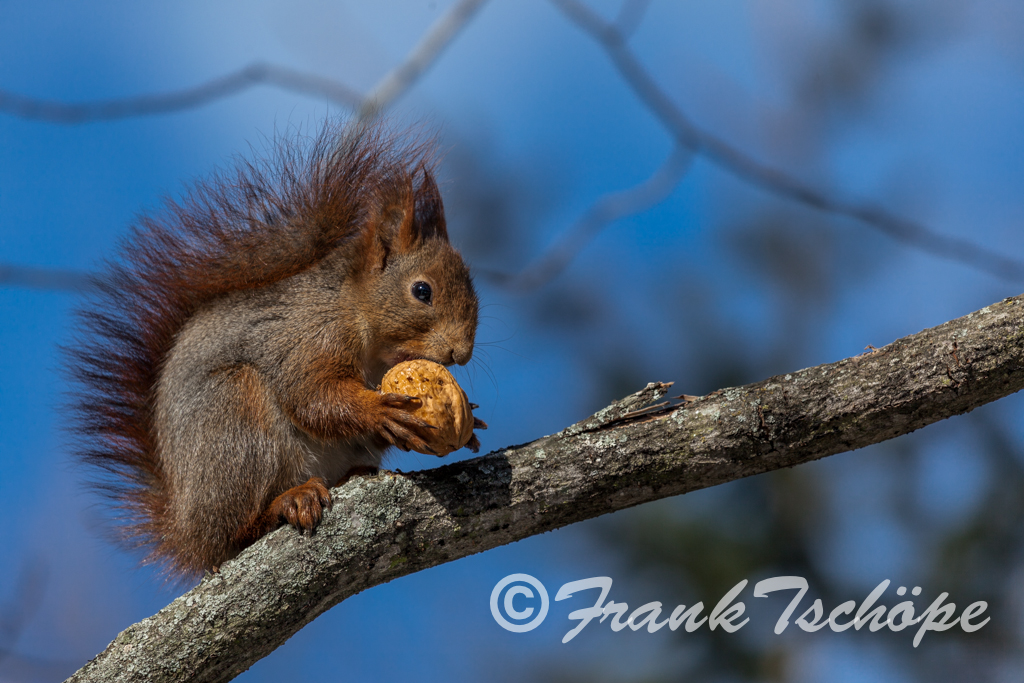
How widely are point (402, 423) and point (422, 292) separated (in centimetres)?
63

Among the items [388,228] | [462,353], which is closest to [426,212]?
[388,228]

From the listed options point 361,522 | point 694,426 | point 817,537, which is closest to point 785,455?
point 694,426

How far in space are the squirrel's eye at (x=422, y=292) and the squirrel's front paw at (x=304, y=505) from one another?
0.79 meters

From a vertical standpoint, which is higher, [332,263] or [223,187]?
[223,187]

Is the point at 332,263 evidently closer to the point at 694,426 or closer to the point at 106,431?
the point at 106,431

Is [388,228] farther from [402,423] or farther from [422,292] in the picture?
[402,423]

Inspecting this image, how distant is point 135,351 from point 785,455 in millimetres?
2299

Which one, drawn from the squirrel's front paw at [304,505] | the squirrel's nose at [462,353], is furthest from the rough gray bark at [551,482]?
the squirrel's nose at [462,353]

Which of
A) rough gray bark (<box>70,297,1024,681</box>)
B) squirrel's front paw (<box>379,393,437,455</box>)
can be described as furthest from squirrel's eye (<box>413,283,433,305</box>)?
rough gray bark (<box>70,297,1024,681</box>)

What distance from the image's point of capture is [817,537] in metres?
5.52

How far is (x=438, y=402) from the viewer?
8.20 ft

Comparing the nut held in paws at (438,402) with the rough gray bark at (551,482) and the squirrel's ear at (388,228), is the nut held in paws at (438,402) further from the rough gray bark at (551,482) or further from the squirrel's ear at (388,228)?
the squirrel's ear at (388,228)

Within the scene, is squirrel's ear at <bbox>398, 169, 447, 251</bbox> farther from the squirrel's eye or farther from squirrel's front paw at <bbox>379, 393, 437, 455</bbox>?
squirrel's front paw at <bbox>379, 393, 437, 455</bbox>

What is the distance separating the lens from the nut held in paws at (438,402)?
2.48 metres
